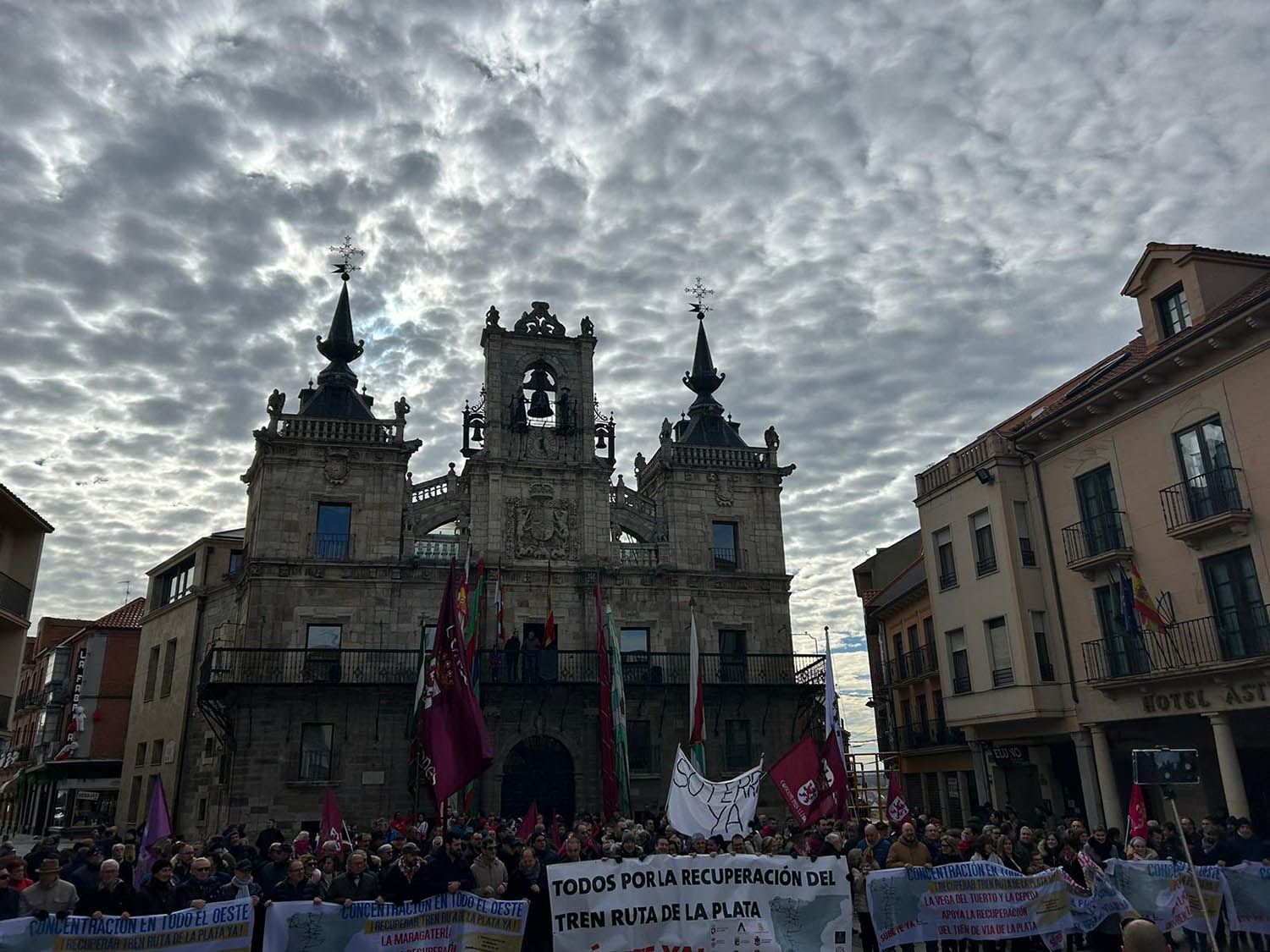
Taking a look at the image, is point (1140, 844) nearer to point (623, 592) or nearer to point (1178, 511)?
point (1178, 511)

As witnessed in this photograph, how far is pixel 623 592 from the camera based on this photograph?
113 feet

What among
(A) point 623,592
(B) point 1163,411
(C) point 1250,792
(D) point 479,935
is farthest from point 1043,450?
(D) point 479,935

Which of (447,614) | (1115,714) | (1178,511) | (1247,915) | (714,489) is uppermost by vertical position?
(714,489)

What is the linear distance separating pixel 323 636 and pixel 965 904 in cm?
2459

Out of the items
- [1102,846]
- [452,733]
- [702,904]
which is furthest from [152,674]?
[1102,846]

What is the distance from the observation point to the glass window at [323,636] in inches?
1250

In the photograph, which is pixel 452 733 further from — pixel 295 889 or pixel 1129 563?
pixel 1129 563

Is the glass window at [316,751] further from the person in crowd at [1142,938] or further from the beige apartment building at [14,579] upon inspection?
the person in crowd at [1142,938]

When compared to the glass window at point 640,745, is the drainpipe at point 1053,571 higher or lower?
higher

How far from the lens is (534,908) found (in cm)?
1147

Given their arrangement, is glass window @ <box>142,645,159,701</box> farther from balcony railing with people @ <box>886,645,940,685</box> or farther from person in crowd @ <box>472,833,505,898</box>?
person in crowd @ <box>472,833,505,898</box>

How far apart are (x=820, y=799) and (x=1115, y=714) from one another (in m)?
9.16

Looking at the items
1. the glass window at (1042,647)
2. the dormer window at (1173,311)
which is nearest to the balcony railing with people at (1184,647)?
the glass window at (1042,647)

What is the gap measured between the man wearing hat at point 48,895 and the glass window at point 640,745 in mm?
23307
